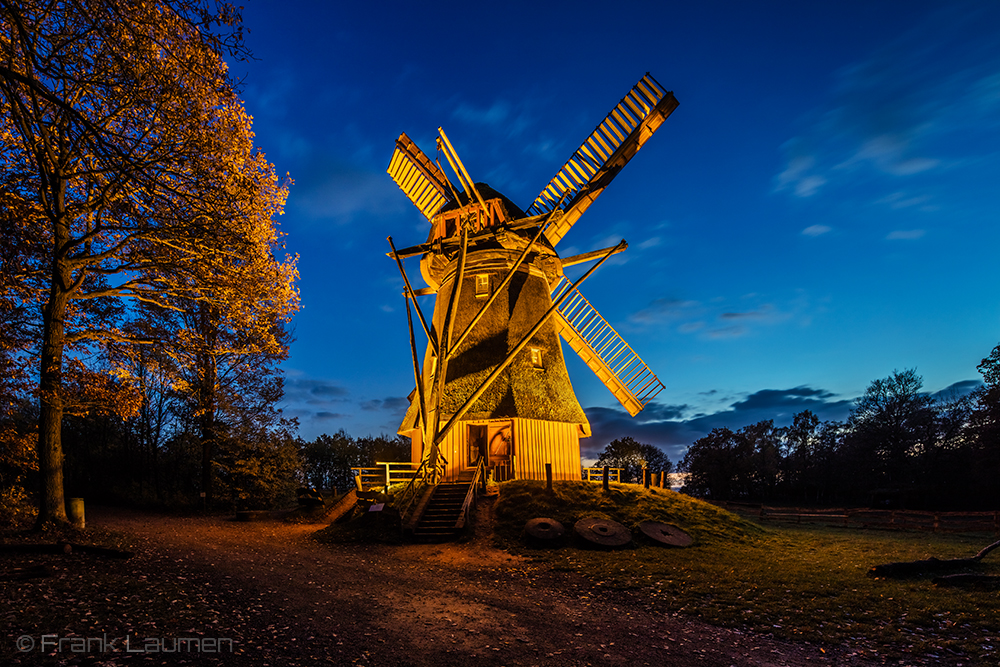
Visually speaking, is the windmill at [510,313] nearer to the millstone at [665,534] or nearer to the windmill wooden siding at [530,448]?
the windmill wooden siding at [530,448]

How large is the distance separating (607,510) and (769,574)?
5.61 meters

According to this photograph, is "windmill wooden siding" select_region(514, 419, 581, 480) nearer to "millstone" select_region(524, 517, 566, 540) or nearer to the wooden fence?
"millstone" select_region(524, 517, 566, 540)

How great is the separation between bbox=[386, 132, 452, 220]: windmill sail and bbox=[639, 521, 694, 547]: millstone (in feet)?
48.4

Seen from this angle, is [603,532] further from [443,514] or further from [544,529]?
[443,514]

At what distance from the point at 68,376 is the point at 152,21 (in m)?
8.20

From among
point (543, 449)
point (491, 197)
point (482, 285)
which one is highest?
point (491, 197)

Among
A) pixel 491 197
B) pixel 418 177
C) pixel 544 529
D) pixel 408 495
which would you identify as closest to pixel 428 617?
pixel 544 529

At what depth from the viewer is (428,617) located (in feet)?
23.6

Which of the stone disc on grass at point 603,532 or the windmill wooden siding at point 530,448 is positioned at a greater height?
the windmill wooden siding at point 530,448

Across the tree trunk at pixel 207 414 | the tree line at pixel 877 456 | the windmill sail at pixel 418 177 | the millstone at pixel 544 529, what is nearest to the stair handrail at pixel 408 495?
the millstone at pixel 544 529

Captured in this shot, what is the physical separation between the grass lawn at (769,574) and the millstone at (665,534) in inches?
10.2

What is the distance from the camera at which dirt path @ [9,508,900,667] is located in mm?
5816

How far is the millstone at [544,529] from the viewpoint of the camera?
13.1m

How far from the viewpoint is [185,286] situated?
35.8ft
